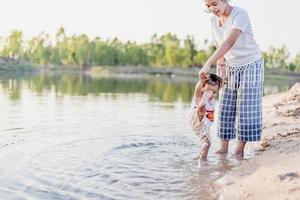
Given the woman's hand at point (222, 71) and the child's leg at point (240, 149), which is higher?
the woman's hand at point (222, 71)

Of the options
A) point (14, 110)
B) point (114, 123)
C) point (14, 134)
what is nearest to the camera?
point (14, 134)

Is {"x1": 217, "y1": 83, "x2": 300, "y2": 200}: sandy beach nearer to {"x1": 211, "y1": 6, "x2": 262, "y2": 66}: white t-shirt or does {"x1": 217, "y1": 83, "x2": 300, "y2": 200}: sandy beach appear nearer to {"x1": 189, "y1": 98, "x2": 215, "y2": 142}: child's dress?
{"x1": 189, "y1": 98, "x2": 215, "y2": 142}: child's dress

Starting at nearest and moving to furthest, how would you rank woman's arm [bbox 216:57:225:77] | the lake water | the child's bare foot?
the lake water
woman's arm [bbox 216:57:225:77]
the child's bare foot

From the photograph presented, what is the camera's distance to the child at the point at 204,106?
546cm

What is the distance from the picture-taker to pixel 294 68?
9262 cm

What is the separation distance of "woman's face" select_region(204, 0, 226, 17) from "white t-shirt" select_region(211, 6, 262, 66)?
0.11 meters

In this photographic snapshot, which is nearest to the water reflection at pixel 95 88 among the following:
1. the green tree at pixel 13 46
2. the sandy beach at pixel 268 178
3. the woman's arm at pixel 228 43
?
the woman's arm at pixel 228 43

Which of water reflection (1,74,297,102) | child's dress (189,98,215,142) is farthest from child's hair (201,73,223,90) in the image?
water reflection (1,74,297,102)

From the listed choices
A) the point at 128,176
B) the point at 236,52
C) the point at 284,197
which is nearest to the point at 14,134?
the point at 128,176

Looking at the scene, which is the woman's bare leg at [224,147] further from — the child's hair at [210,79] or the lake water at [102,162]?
the child's hair at [210,79]

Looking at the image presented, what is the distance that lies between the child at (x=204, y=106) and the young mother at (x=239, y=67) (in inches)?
7.4

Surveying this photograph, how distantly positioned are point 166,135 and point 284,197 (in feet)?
14.6

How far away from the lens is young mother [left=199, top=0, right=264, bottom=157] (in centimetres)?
550

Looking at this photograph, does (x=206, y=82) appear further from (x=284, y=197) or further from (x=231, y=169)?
(x=284, y=197)
